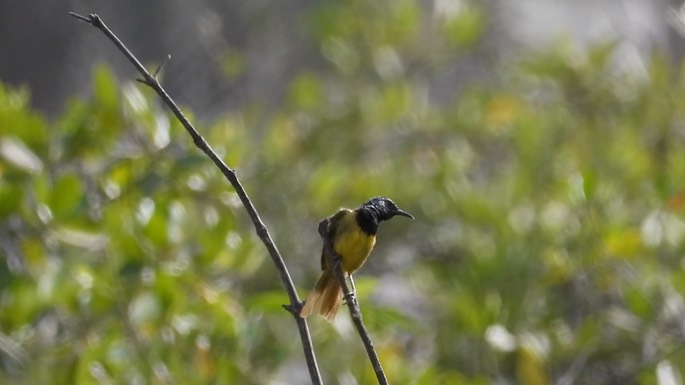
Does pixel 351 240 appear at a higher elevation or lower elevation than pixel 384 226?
lower

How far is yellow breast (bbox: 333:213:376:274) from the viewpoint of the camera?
173 centimetres

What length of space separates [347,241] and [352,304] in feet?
0.61

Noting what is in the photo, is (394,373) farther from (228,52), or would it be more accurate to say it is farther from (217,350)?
(228,52)

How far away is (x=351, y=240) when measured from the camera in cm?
173

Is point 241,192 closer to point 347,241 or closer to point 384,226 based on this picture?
point 347,241

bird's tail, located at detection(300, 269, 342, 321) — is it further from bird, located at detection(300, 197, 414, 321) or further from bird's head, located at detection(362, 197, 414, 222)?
bird's head, located at detection(362, 197, 414, 222)

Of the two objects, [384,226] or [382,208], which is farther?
[384,226]

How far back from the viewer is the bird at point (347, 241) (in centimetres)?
170

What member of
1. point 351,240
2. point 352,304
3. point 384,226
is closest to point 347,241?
point 351,240

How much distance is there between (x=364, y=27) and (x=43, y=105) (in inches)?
55.5

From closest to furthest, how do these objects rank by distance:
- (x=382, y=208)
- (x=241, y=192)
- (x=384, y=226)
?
(x=241, y=192) → (x=382, y=208) → (x=384, y=226)

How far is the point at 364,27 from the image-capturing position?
14.3ft

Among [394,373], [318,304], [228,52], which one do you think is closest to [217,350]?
[394,373]

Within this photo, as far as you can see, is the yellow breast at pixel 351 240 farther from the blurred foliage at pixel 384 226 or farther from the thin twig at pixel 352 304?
the blurred foliage at pixel 384 226
